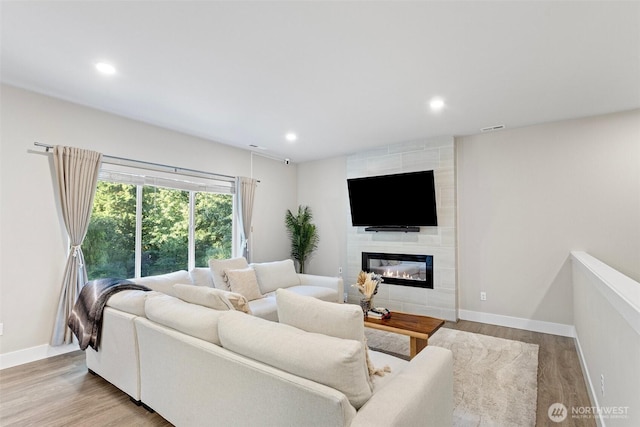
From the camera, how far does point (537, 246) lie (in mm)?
4074

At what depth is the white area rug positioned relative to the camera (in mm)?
2236

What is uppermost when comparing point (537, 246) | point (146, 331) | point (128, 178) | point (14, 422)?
point (128, 178)

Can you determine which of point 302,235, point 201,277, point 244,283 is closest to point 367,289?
point 244,283

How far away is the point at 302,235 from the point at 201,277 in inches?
95.5

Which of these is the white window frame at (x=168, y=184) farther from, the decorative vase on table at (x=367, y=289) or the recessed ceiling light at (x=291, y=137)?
the decorative vase on table at (x=367, y=289)

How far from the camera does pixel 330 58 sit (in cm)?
248

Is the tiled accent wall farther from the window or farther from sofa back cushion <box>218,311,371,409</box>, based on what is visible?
sofa back cushion <box>218,311,371,409</box>

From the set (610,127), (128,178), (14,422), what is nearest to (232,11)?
(128,178)

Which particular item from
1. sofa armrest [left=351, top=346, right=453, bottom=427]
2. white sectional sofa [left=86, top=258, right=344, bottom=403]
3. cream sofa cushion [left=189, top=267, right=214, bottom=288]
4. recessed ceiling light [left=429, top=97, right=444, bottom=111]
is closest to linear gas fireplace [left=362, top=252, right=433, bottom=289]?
white sectional sofa [left=86, top=258, right=344, bottom=403]

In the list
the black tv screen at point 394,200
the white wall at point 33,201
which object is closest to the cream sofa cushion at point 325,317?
the white wall at point 33,201

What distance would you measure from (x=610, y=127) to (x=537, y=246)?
161cm

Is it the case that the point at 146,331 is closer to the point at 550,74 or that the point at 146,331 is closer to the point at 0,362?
the point at 0,362

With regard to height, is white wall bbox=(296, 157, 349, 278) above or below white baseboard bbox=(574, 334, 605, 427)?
above

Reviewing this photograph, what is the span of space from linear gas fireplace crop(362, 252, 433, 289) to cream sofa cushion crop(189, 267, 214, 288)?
2.59 m
